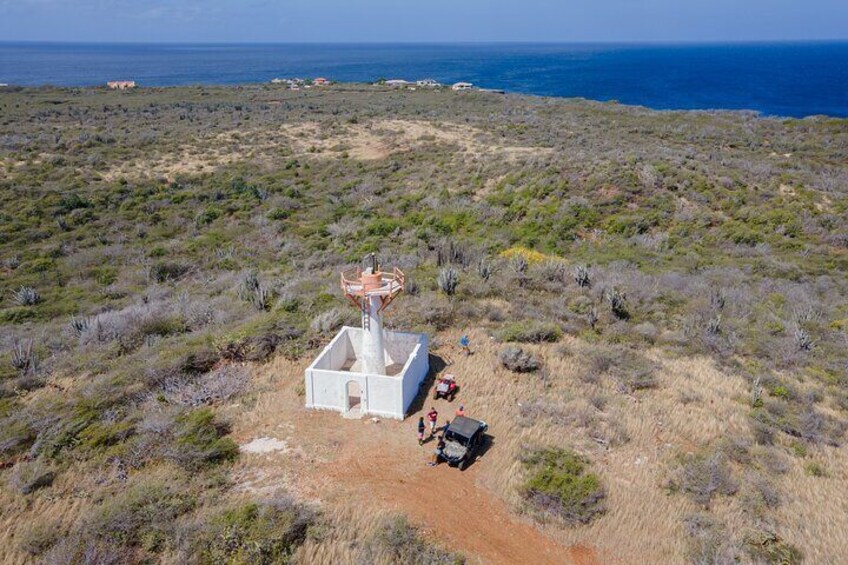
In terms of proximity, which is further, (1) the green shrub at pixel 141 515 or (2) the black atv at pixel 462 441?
(2) the black atv at pixel 462 441

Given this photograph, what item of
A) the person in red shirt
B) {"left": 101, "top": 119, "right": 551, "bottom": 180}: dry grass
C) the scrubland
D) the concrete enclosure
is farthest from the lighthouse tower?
{"left": 101, "top": 119, "right": 551, "bottom": 180}: dry grass

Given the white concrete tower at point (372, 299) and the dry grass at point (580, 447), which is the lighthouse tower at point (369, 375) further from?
the dry grass at point (580, 447)

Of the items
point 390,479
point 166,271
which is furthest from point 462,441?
point 166,271

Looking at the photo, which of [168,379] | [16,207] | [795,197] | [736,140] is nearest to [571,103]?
[736,140]

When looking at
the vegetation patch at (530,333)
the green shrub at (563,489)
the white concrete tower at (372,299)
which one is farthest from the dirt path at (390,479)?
the vegetation patch at (530,333)

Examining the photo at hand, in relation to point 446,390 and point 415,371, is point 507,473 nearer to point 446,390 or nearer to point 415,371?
point 446,390
